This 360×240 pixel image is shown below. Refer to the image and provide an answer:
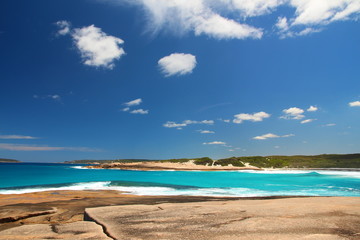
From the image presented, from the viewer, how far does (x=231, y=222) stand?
6.29 m

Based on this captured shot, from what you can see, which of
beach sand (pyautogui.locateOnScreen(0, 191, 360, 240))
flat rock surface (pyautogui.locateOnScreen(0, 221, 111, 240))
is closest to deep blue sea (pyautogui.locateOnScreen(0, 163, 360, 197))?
beach sand (pyautogui.locateOnScreen(0, 191, 360, 240))

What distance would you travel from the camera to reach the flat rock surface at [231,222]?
5.30 m

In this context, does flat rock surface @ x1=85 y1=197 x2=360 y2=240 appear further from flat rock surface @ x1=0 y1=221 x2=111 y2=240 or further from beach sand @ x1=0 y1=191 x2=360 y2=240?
flat rock surface @ x1=0 y1=221 x2=111 y2=240

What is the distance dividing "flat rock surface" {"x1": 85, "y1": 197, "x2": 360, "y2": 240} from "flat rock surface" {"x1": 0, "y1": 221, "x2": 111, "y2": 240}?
0.30 meters

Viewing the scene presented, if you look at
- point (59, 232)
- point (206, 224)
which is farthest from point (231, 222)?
point (59, 232)

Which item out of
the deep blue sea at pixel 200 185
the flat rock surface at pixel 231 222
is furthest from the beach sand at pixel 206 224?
the deep blue sea at pixel 200 185

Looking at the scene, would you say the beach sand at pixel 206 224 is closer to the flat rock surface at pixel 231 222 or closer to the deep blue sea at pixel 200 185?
the flat rock surface at pixel 231 222

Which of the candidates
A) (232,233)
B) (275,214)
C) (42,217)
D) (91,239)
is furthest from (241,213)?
(42,217)

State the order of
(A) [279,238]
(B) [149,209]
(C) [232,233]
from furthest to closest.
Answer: (B) [149,209]
(C) [232,233]
(A) [279,238]

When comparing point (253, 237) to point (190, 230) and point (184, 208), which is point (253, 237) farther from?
point (184, 208)

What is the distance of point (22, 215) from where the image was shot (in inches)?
406

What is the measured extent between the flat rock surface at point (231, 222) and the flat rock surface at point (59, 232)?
30 centimetres

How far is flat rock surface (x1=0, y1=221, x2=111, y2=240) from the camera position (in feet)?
17.9

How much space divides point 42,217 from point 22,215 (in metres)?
0.82
